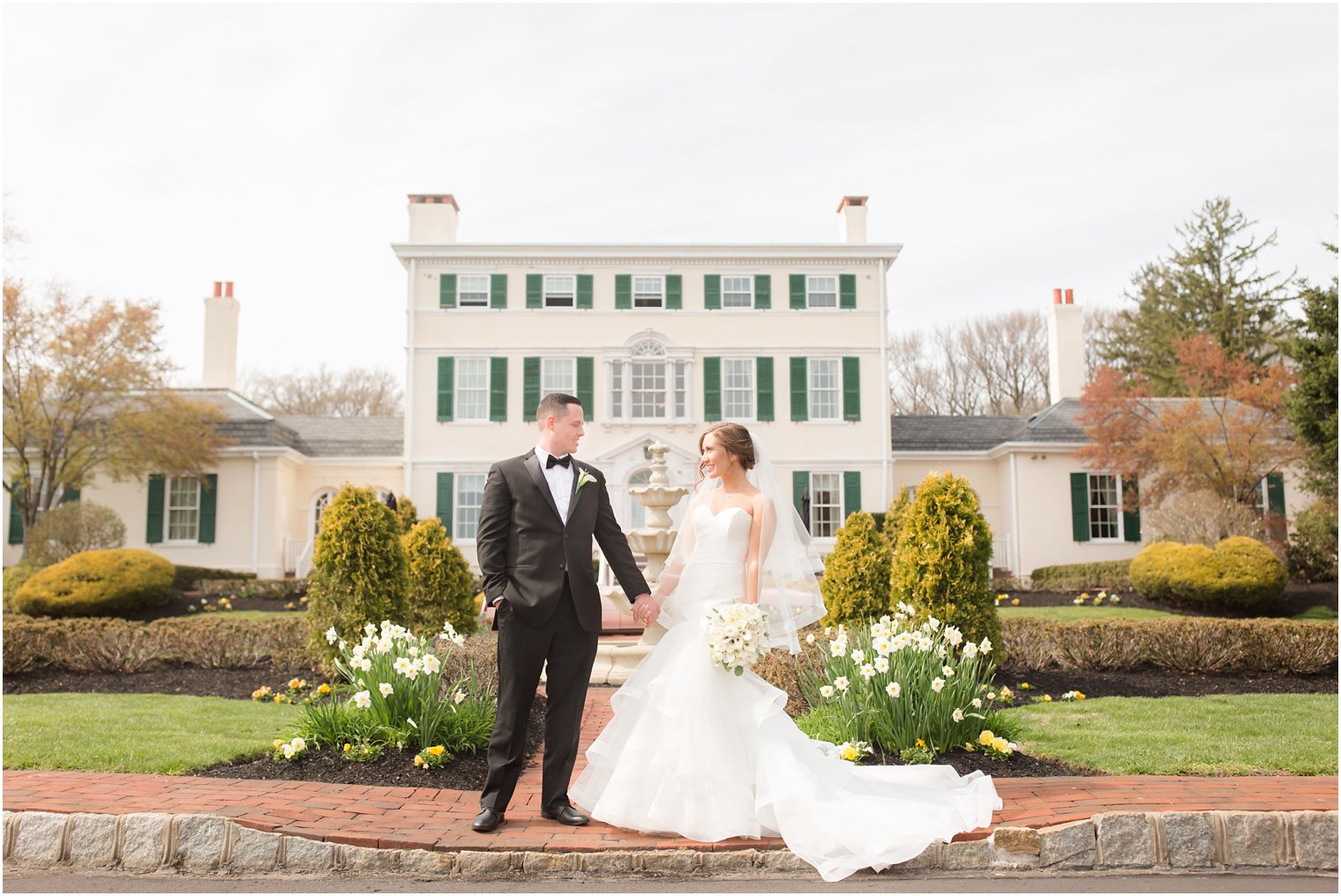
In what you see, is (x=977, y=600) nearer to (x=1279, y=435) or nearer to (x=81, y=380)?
(x=1279, y=435)

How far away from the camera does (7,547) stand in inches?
890

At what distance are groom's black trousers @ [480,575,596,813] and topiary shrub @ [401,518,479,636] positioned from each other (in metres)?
5.97

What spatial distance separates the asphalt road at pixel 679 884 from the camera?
4.05 m

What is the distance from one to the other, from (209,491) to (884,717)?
2079 cm

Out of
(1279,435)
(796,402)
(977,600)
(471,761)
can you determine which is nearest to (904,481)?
(796,402)

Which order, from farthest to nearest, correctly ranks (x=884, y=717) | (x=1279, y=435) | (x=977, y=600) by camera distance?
(x=1279, y=435)
(x=977, y=600)
(x=884, y=717)

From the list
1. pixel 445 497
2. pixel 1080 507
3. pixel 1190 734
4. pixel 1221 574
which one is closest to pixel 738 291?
pixel 445 497

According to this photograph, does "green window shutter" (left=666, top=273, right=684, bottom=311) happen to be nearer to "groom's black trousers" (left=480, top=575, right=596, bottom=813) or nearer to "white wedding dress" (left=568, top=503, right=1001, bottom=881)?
"white wedding dress" (left=568, top=503, right=1001, bottom=881)

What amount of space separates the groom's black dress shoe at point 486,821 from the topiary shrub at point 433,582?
6050 millimetres

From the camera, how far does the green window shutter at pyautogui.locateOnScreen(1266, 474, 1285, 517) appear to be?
2217 cm

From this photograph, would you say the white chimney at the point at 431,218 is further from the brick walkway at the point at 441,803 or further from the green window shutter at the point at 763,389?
the brick walkway at the point at 441,803

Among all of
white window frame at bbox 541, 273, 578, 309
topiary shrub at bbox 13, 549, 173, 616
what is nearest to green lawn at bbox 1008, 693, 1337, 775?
topiary shrub at bbox 13, 549, 173, 616

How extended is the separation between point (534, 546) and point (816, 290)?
20271mm

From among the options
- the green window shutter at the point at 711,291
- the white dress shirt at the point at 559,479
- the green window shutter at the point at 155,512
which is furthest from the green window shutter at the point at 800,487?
the white dress shirt at the point at 559,479
